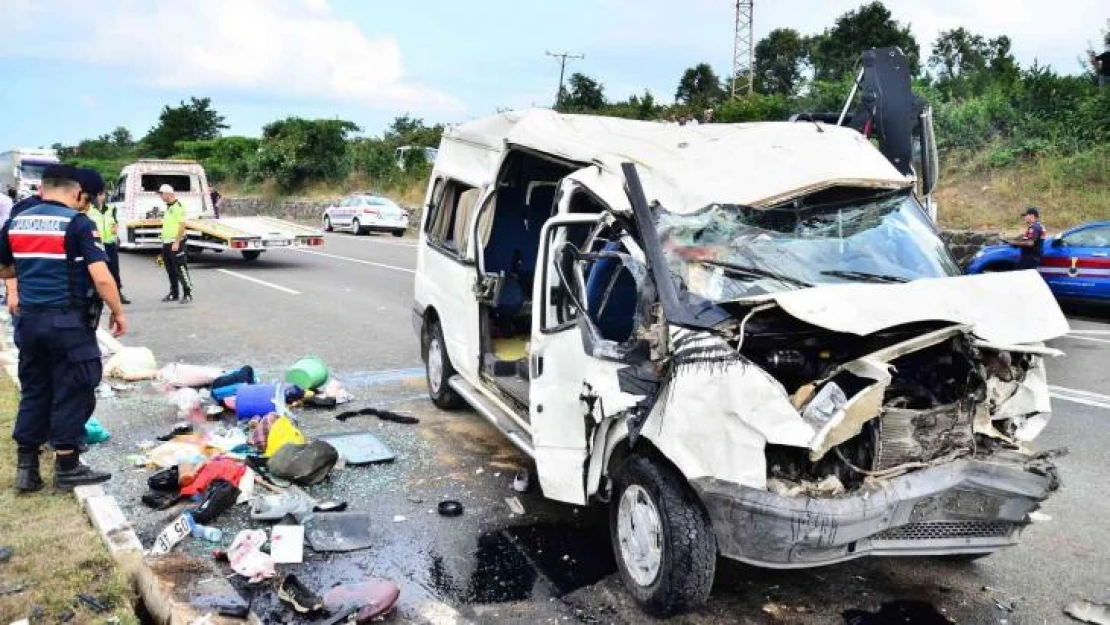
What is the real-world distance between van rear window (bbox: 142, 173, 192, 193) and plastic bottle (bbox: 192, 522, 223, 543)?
18024 millimetres

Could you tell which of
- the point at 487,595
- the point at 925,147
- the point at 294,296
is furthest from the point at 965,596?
the point at 294,296

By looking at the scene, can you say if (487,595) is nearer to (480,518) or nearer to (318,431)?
(480,518)

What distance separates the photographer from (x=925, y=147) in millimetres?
6691

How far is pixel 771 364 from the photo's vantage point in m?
3.84

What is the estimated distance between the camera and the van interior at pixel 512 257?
6.14 meters

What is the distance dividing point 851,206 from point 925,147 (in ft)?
7.35

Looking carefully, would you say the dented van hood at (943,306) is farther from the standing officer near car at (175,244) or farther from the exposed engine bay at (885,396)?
the standing officer near car at (175,244)

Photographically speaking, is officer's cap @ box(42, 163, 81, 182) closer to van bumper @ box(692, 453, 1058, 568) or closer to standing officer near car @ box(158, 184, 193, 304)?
van bumper @ box(692, 453, 1058, 568)

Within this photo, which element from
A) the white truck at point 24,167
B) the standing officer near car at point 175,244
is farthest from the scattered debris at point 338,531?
the white truck at point 24,167

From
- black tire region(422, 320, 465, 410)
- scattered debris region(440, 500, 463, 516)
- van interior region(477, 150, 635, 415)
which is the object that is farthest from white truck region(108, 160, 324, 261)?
scattered debris region(440, 500, 463, 516)

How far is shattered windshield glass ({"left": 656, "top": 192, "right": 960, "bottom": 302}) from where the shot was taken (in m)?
4.19

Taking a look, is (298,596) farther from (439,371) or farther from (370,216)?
(370,216)

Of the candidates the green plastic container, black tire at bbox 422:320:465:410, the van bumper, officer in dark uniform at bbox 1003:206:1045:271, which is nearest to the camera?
the van bumper

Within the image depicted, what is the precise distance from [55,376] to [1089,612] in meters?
5.59
